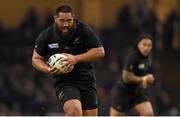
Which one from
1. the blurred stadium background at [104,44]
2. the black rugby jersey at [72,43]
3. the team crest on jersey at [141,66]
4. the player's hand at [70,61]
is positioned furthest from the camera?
the blurred stadium background at [104,44]

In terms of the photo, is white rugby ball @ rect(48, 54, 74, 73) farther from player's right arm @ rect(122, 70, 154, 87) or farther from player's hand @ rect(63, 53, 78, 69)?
player's right arm @ rect(122, 70, 154, 87)

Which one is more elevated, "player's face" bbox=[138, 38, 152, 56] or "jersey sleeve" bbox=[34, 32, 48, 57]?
"jersey sleeve" bbox=[34, 32, 48, 57]

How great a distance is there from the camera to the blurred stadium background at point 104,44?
1731cm

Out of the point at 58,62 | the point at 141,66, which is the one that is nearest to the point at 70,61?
the point at 58,62

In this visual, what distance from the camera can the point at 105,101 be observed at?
1739 centimetres

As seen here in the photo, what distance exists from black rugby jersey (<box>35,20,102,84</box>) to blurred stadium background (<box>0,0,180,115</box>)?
21.3 feet

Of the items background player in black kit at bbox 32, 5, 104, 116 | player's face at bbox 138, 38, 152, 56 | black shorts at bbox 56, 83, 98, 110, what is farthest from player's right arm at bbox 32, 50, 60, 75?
player's face at bbox 138, 38, 152, 56

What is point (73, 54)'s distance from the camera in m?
9.50

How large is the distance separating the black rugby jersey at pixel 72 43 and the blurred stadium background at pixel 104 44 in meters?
6.50

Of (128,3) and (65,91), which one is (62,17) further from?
(128,3)

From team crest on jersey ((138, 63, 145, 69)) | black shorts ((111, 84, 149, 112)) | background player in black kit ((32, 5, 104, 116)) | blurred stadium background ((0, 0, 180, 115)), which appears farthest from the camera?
blurred stadium background ((0, 0, 180, 115))

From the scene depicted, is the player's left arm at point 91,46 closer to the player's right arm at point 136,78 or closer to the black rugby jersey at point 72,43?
the black rugby jersey at point 72,43

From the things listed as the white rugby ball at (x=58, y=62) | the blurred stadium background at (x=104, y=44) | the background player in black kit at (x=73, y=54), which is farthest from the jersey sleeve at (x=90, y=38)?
the blurred stadium background at (x=104, y=44)

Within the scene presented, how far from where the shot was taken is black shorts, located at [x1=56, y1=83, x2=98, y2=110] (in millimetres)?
9297
